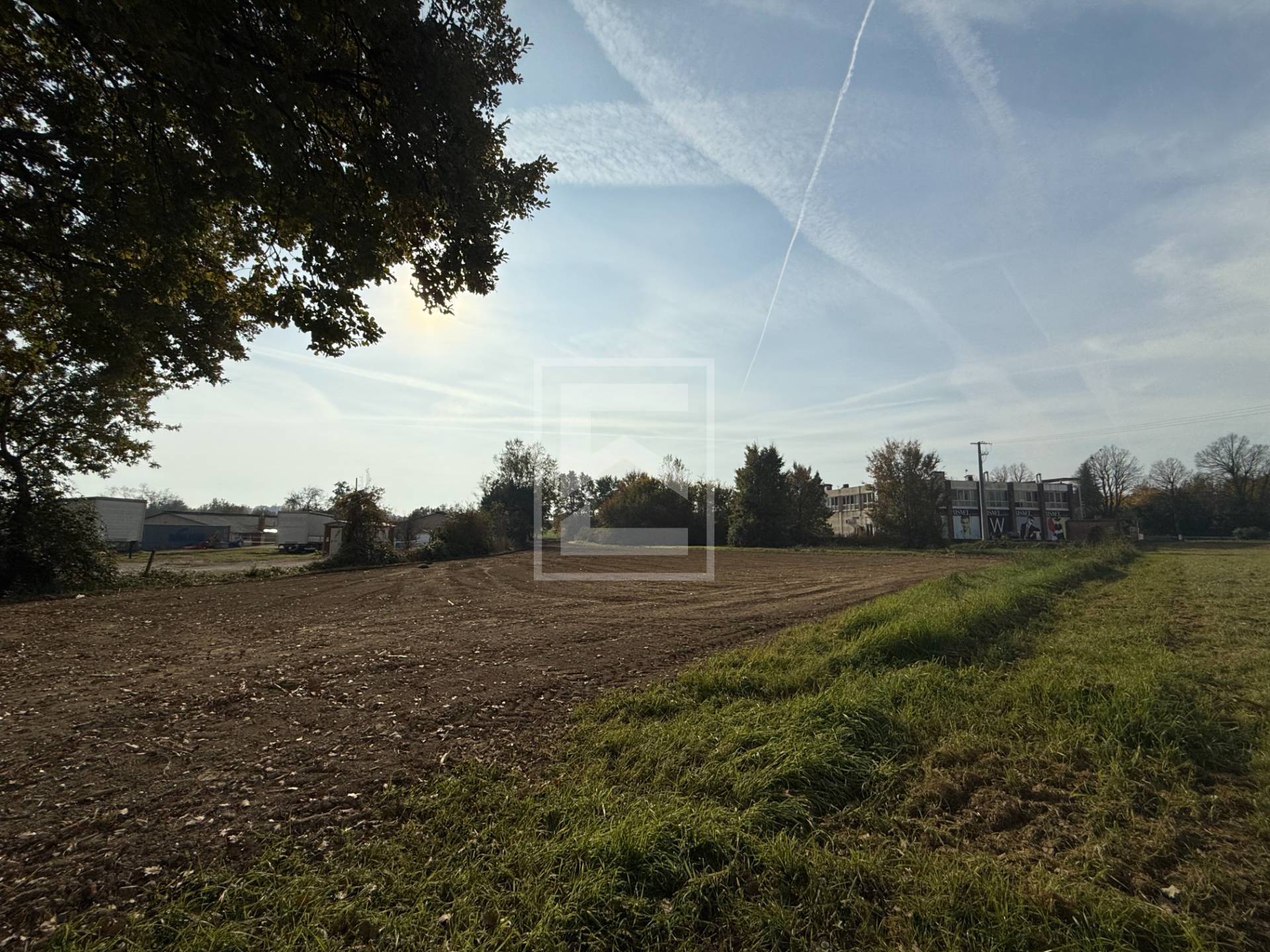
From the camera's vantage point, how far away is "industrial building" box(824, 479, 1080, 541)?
69.8m

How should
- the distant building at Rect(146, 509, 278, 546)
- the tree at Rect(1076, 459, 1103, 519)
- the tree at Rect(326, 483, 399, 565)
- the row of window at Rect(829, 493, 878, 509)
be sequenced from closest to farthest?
the tree at Rect(326, 483, 399, 565), the distant building at Rect(146, 509, 278, 546), the tree at Rect(1076, 459, 1103, 519), the row of window at Rect(829, 493, 878, 509)

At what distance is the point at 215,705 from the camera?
17.7ft

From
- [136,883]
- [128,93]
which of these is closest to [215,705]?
[136,883]

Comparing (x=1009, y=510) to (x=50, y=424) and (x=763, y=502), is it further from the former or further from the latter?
(x=50, y=424)

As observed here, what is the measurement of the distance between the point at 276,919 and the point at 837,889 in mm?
2618

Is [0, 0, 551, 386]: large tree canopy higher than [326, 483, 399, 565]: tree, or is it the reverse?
[0, 0, 551, 386]: large tree canopy

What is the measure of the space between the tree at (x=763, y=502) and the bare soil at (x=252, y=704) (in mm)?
37095

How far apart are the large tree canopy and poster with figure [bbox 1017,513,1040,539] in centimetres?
7692

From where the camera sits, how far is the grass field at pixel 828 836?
2.42m

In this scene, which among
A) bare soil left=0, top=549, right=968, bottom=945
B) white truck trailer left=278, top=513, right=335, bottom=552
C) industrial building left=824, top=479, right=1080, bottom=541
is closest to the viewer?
bare soil left=0, top=549, right=968, bottom=945

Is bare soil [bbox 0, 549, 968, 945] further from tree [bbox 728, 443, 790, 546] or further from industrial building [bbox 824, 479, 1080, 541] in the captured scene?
industrial building [bbox 824, 479, 1080, 541]

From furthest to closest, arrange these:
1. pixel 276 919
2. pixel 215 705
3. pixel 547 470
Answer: pixel 547 470 → pixel 215 705 → pixel 276 919

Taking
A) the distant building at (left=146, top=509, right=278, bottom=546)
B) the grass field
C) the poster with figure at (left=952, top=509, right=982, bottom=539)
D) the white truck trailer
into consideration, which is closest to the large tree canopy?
the grass field

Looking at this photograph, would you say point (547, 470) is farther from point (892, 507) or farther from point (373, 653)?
point (373, 653)
